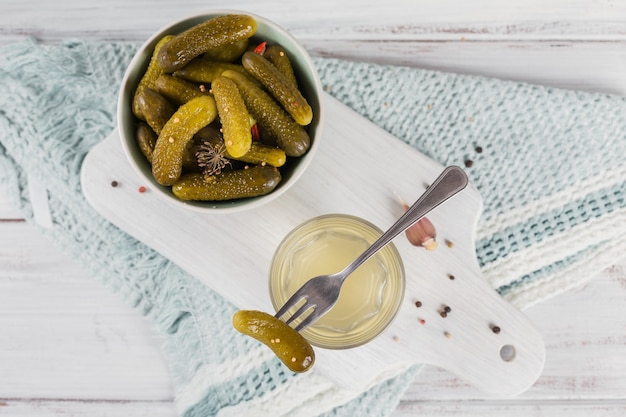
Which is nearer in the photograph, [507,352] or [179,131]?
[179,131]

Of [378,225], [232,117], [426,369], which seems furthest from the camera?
[426,369]

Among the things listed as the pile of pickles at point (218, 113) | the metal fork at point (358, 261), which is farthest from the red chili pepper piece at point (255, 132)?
the metal fork at point (358, 261)

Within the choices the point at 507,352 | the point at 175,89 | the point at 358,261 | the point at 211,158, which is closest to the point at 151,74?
the point at 175,89

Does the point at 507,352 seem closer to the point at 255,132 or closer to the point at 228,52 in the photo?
the point at 255,132

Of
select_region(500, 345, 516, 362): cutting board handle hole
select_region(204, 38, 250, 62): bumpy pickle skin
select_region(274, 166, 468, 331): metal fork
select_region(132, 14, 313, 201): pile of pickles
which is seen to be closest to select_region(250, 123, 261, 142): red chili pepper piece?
select_region(132, 14, 313, 201): pile of pickles

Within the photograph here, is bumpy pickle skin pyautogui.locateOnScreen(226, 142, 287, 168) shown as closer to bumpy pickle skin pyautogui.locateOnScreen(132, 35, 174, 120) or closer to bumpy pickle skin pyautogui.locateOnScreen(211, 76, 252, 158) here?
bumpy pickle skin pyautogui.locateOnScreen(211, 76, 252, 158)

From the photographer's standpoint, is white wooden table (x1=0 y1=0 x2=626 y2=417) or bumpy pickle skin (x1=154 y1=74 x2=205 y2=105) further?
white wooden table (x1=0 y1=0 x2=626 y2=417)
